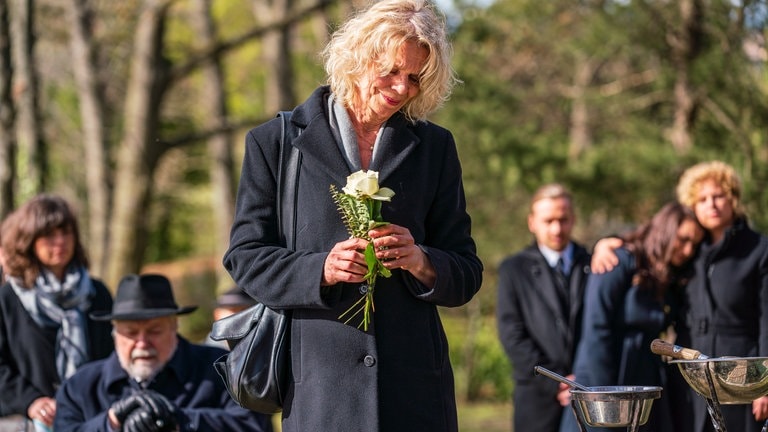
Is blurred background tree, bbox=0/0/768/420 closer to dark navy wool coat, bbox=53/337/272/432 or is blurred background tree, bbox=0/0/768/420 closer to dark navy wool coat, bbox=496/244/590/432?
dark navy wool coat, bbox=496/244/590/432

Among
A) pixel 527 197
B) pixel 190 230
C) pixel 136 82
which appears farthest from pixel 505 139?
pixel 190 230

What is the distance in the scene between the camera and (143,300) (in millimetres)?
5758

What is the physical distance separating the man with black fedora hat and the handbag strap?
6.70 ft

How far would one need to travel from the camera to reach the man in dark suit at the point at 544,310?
708 cm

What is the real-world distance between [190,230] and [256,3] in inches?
448

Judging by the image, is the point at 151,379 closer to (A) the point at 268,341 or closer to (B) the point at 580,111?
(A) the point at 268,341

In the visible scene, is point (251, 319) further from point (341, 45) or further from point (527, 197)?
point (527, 197)

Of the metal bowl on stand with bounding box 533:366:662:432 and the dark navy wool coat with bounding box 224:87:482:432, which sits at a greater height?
the dark navy wool coat with bounding box 224:87:482:432

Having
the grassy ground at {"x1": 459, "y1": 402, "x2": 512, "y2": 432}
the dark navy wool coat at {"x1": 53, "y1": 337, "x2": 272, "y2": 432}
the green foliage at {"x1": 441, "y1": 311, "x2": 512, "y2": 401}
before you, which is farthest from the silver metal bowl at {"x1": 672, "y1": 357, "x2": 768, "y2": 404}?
the green foliage at {"x1": 441, "y1": 311, "x2": 512, "y2": 401}

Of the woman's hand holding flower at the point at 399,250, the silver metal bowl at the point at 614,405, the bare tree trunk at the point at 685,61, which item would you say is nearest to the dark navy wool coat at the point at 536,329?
the silver metal bowl at the point at 614,405

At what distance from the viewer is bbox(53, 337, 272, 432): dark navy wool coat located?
552 centimetres

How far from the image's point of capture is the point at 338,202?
3.42 meters

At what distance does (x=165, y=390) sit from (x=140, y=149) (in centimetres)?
927

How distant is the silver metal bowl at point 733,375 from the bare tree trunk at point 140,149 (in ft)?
36.8
